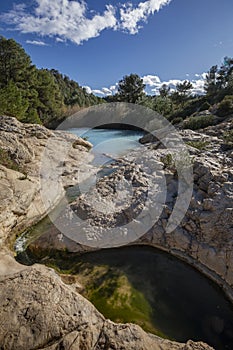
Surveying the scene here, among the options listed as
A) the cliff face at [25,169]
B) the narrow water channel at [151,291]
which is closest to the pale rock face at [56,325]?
the narrow water channel at [151,291]

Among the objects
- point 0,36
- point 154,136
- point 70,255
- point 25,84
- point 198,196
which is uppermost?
point 0,36

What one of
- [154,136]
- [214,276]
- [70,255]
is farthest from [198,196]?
[154,136]

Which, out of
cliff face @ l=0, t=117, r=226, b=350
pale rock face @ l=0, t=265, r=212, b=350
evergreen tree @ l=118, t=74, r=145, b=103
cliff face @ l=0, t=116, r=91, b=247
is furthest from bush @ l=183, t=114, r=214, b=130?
evergreen tree @ l=118, t=74, r=145, b=103

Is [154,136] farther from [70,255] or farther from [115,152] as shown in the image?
[70,255]

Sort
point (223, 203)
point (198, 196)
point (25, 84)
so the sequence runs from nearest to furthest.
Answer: point (223, 203)
point (198, 196)
point (25, 84)

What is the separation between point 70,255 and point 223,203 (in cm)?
379

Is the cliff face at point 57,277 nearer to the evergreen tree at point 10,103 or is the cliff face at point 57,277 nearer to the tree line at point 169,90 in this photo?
the evergreen tree at point 10,103

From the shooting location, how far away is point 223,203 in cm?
491

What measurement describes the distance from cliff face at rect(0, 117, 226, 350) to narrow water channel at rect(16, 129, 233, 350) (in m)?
0.42

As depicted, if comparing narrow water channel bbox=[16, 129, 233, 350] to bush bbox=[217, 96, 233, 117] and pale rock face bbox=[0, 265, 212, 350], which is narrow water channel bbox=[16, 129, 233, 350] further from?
bush bbox=[217, 96, 233, 117]

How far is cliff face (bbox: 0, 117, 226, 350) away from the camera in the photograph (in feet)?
8.60

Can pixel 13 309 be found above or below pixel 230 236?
below

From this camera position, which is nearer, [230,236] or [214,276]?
[214,276]

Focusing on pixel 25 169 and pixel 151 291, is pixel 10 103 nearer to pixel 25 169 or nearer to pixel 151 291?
pixel 25 169
